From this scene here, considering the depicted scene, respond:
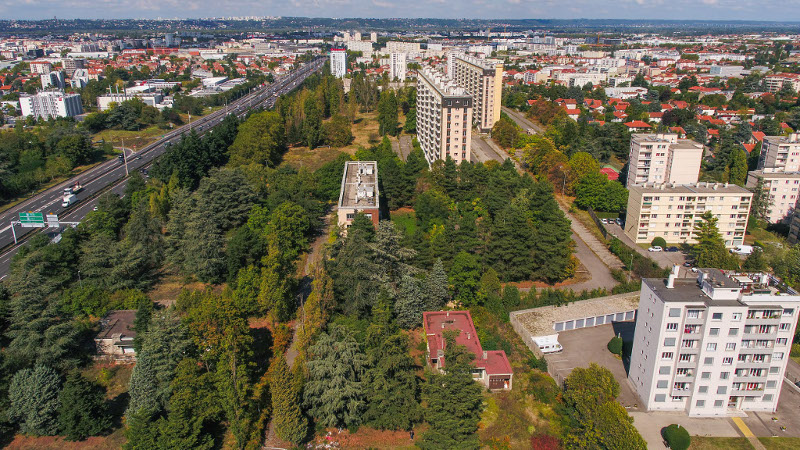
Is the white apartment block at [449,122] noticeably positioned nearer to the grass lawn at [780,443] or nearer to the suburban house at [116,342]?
the suburban house at [116,342]

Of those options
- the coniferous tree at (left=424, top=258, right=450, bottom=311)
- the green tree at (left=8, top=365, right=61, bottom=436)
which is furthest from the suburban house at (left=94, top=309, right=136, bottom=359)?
the coniferous tree at (left=424, top=258, right=450, bottom=311)

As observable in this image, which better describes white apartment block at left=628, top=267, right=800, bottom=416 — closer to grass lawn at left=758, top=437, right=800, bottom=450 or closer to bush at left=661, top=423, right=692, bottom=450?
grass lawn at left=758, top=437, right=800, bottom=450

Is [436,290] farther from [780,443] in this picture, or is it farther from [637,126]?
[637,126]

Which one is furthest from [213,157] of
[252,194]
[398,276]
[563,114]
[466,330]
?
[563,114]

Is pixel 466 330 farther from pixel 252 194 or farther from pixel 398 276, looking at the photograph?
pixel 252 194

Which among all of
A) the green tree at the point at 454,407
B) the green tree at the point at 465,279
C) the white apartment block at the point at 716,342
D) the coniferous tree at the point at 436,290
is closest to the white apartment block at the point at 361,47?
the green tree at the point at 465,279
